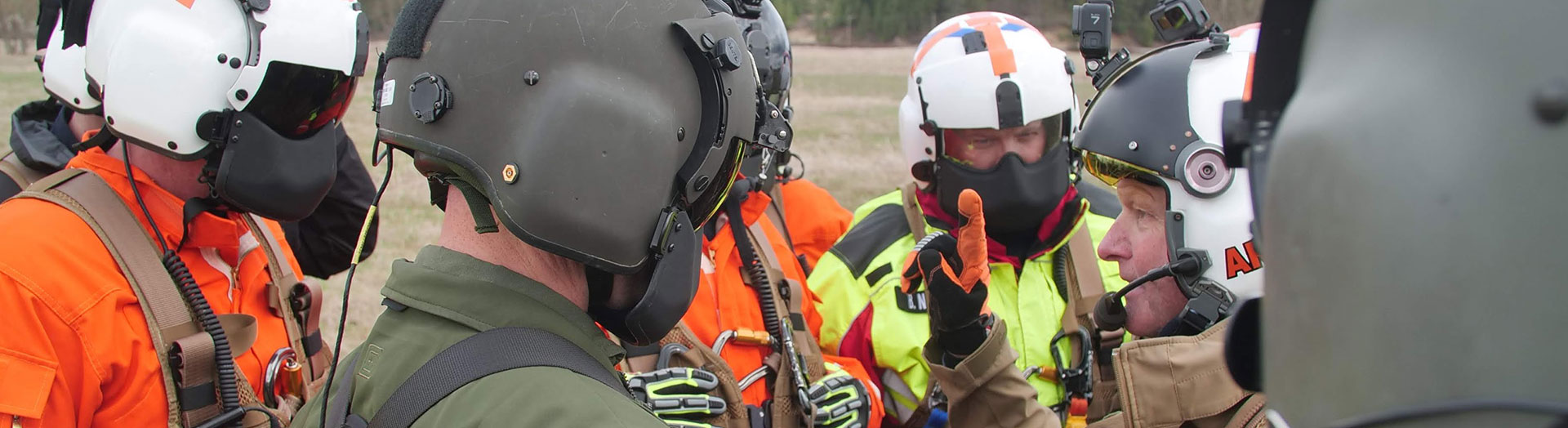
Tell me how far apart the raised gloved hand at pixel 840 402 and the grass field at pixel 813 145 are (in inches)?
216

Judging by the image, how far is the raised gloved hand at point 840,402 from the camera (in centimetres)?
329

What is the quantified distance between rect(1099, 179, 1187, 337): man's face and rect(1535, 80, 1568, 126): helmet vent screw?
1.97 m

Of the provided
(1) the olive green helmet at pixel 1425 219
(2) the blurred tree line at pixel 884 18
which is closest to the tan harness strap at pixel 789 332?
(1) the olive green helmet at pixel 1425 219

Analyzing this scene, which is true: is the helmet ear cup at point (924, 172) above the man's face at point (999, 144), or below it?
below

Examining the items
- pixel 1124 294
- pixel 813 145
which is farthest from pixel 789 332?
pixel 813 145

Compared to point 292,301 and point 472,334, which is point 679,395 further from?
point 292,301

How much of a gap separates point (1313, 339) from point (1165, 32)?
2.06 metres

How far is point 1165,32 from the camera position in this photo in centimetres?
281

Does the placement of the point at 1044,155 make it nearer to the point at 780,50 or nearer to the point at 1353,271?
the point at 780,50

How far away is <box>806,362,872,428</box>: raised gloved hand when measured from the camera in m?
3.29

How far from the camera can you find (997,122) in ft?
13.3

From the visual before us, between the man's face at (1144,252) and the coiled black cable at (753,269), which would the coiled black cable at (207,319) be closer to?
the coiled black cable at (753,269)

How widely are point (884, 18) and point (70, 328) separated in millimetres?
40662

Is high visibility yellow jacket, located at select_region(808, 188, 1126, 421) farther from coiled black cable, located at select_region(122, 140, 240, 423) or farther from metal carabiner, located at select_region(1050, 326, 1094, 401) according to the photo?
coiled black cable, located at select_region(122, 140, 240, 423)
